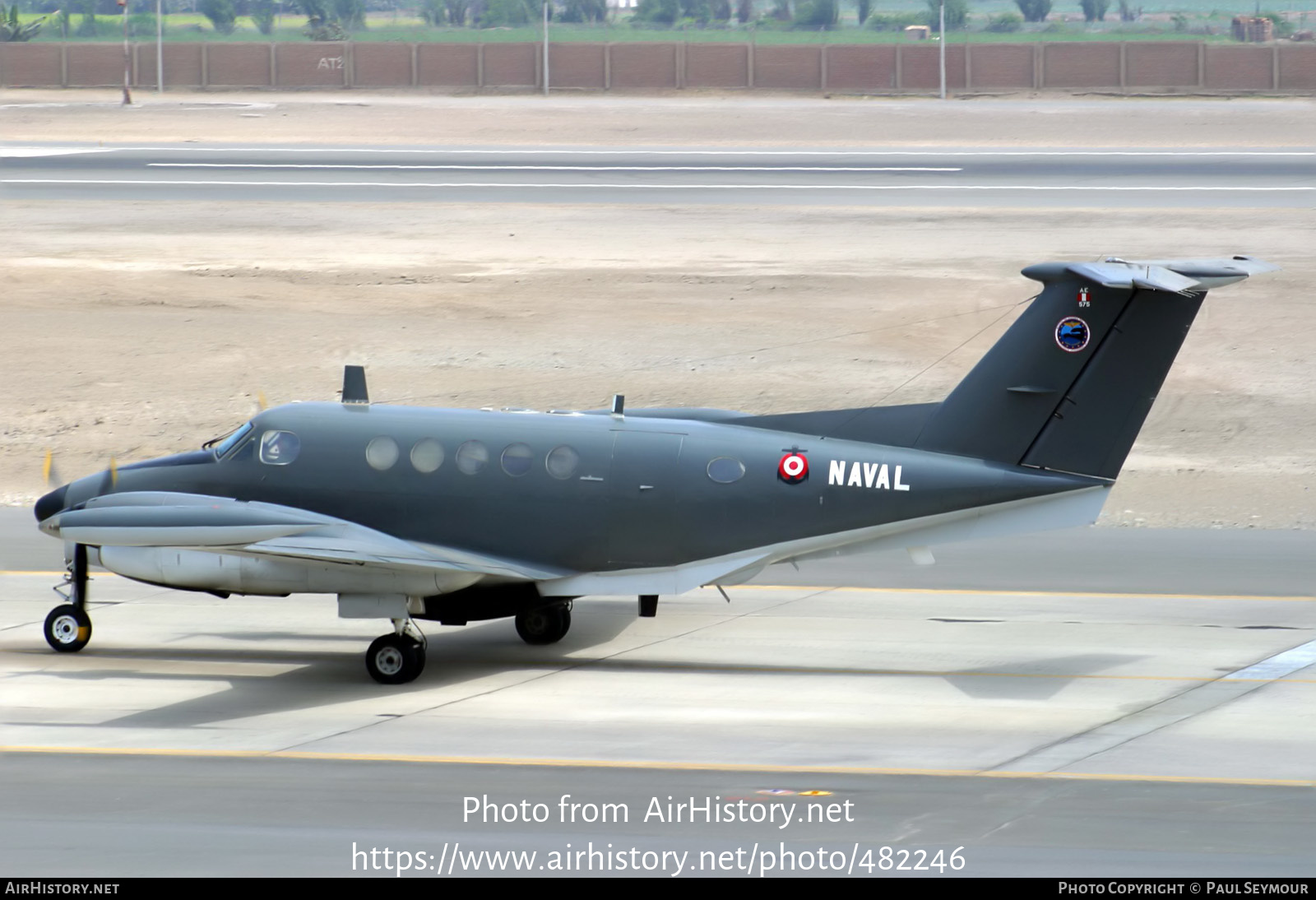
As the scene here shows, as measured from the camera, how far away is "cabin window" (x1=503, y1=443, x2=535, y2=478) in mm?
17375

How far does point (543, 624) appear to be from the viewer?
61.3 feet

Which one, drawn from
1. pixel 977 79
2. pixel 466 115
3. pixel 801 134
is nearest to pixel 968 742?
pixel 801 134

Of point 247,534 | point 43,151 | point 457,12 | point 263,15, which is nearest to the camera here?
point 247,534

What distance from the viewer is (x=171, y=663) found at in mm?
17953

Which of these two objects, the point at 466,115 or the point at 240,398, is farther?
the point at 466,115

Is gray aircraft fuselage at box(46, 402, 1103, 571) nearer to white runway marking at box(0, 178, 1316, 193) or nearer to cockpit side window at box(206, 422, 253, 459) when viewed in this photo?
cockpit side window at box(206, 422, 253, 459)

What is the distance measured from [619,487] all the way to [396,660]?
273 cm

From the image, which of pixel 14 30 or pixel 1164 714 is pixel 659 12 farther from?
pixel 1164 714

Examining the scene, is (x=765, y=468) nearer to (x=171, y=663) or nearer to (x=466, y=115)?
(x=171, y=663)

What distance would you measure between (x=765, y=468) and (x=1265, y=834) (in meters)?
6.30

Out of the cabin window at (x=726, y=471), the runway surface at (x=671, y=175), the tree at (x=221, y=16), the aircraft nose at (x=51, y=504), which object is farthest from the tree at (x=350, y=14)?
the cabin window at (x=726, y=471)

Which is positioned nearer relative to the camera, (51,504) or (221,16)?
(51,504)

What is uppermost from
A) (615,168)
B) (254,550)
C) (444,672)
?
(615,168)

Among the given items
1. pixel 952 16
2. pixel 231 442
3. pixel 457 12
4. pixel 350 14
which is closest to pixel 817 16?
pixel 952 16
